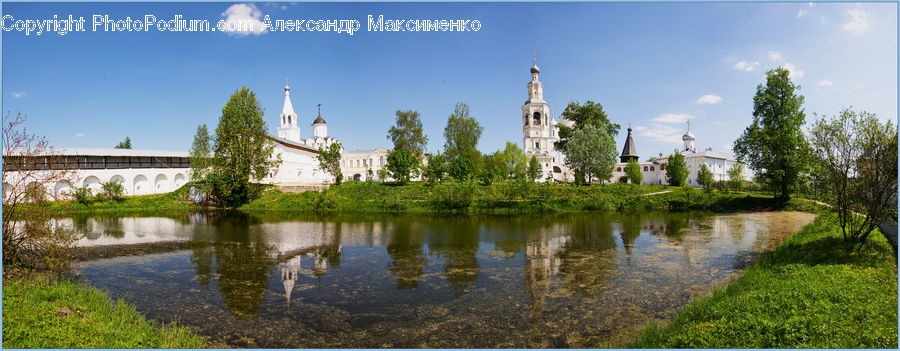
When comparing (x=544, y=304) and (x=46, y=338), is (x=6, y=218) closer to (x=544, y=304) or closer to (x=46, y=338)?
(x=46, y=338)

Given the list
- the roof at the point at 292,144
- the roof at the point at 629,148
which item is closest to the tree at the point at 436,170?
the roof at the point at 292,144

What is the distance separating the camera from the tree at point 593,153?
3859 centimetres

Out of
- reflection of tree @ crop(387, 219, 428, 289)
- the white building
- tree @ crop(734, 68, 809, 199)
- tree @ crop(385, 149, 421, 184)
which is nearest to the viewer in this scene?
reflection of tree @ crop(387, 219, 428, 289)

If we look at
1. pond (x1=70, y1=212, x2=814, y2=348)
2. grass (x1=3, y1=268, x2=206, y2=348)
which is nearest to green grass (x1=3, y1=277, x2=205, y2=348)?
grass (x1=3, y1=268, x2=206, y2=348)

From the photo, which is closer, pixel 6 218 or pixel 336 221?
pixel 6 218

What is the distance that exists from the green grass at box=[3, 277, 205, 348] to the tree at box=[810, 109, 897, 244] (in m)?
14.5

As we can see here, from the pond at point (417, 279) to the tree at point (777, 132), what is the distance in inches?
436

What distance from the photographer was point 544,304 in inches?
318

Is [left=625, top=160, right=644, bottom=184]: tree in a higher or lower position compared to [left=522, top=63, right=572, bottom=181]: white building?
lower

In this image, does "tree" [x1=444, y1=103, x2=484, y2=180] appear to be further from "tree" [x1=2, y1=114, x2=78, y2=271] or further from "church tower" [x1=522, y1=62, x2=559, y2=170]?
"tree" [x1=2, y1=114, x2=78, y2=271]

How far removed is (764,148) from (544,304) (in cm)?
2816

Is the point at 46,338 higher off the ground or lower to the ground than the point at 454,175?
lower

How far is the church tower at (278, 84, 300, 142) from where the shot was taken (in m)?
58.9

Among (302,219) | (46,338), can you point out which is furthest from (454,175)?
(46,338)
